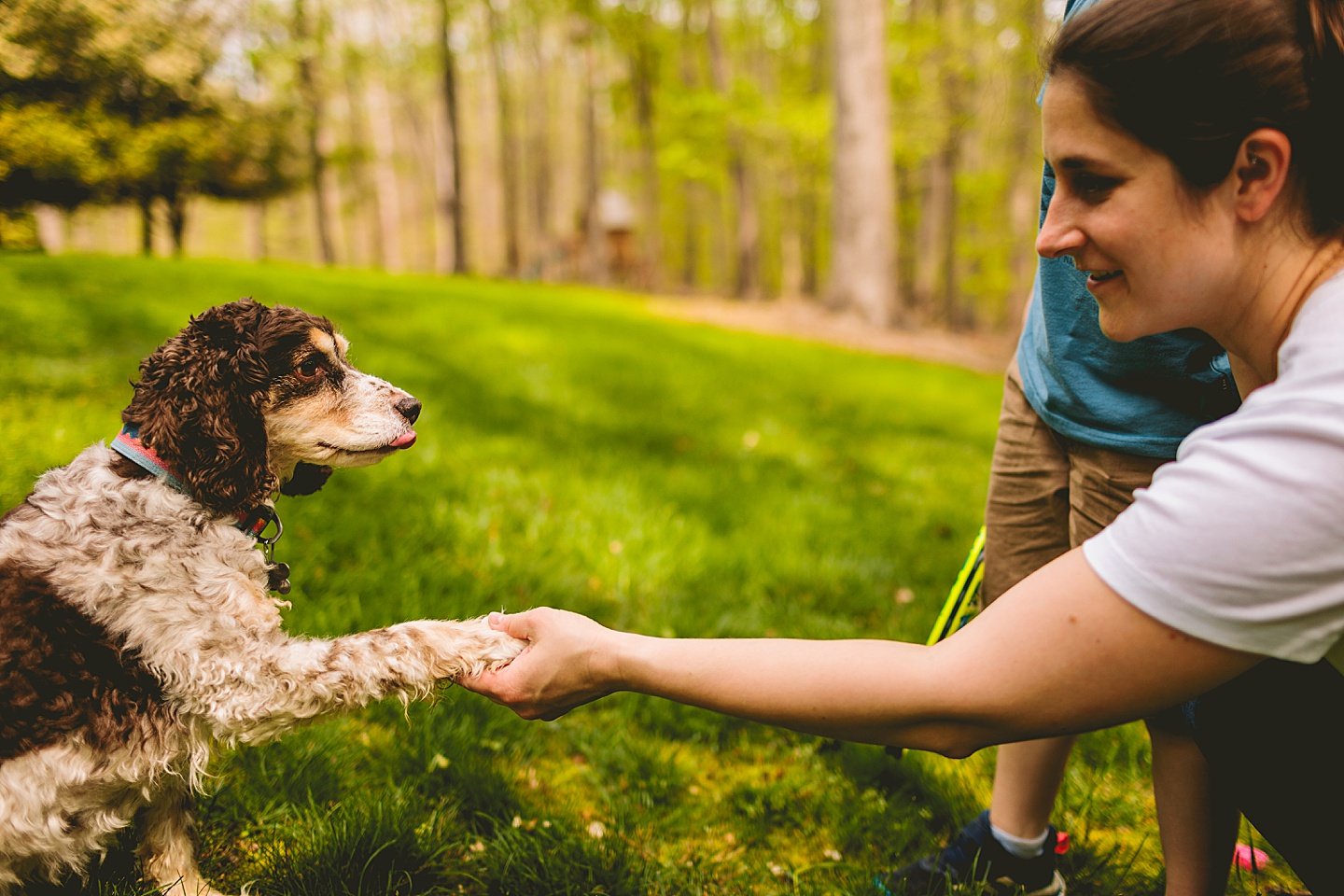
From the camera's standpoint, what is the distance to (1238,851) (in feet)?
8.44

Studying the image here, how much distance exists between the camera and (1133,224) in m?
1.39

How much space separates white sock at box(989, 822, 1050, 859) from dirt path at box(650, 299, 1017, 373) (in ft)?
39.1

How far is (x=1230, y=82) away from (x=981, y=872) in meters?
2.21

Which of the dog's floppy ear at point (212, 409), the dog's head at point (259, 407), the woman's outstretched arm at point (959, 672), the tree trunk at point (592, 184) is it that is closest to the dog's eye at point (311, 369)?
the dog's head at point (259, 407)

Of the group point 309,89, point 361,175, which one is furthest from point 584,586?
point 361,175

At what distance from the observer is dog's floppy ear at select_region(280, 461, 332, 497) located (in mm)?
2414

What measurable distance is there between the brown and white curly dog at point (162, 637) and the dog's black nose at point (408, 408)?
0.34 meters

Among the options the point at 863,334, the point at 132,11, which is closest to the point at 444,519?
the point at 132,11

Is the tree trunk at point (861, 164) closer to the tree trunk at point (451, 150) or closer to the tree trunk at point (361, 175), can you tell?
the tree trunk at point (451, 150)

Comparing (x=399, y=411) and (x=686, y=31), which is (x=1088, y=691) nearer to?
(x=399, y=411)

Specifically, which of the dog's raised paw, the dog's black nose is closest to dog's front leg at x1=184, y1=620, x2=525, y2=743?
the dog's raised paw

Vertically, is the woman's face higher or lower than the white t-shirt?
higher

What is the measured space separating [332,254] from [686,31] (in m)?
15.1

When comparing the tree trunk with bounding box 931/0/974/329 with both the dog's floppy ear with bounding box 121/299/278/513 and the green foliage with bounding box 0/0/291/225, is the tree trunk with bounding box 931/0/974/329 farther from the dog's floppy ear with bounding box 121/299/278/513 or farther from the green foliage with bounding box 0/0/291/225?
the dog's floppy ear with bounding box 121/299/278/513
